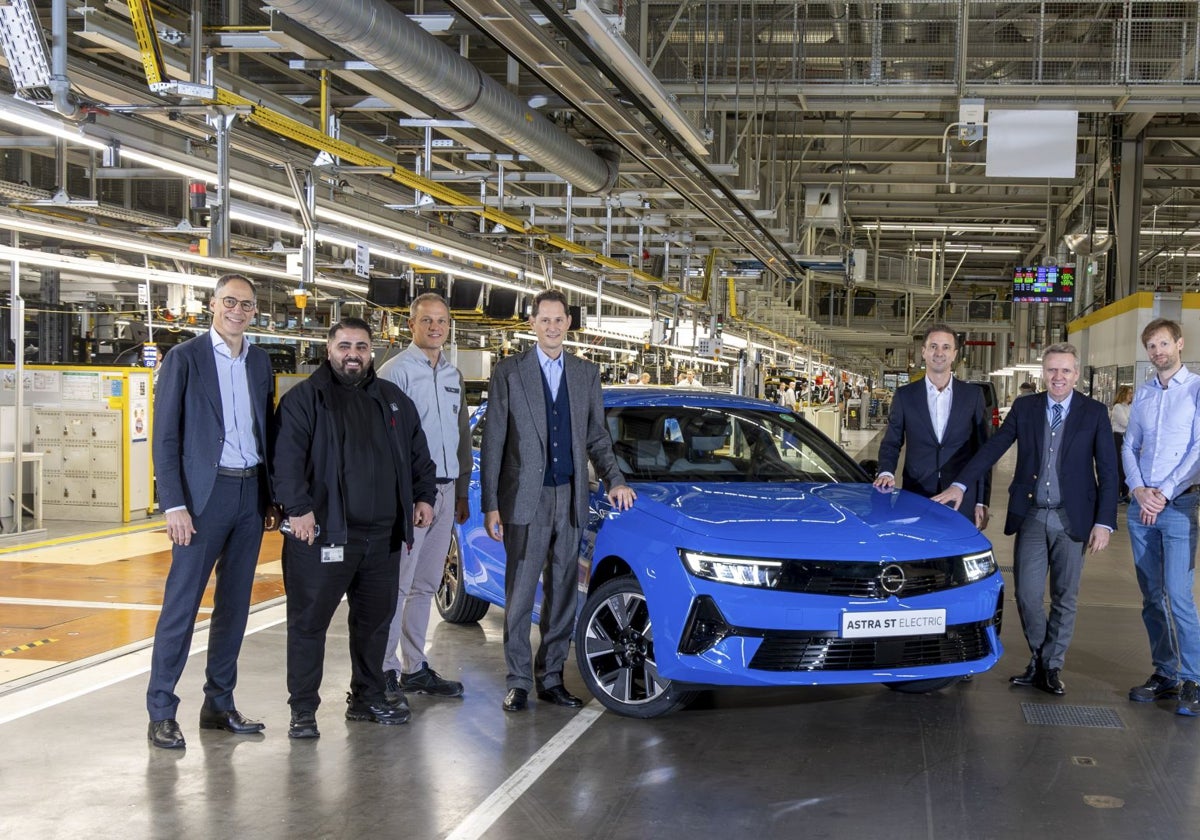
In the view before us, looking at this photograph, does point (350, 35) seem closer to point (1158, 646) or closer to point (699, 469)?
point (699, 469)

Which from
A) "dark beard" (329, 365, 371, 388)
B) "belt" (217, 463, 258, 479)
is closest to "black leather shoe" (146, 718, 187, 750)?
"belt" (217, 463, 258, 479)

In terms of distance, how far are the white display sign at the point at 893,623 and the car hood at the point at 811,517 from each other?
0.76ft

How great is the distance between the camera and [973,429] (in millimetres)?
6090

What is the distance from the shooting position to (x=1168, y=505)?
546 cm

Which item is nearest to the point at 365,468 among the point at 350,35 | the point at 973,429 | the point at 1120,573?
the point at 350,35

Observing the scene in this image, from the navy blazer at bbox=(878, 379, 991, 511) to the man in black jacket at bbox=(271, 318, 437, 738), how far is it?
246cm

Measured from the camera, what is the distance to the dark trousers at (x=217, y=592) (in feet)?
15.6

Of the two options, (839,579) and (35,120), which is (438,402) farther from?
(35,120)

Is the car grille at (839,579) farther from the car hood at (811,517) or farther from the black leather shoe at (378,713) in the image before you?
the black leather shoe at (378,713)

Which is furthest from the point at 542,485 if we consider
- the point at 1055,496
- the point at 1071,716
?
the point at 1071,716

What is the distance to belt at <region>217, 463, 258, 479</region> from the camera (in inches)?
190

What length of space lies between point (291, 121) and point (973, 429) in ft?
15.2

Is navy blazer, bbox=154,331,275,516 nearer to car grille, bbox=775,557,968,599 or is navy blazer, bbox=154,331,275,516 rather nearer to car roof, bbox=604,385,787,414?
car roof, bbox=604,385,787,414

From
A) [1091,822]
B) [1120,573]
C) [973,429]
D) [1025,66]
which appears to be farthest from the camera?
[1025,66]
